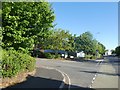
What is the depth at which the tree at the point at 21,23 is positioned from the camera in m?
19.9

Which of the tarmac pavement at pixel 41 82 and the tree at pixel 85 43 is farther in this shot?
the tree at pixel 85 43

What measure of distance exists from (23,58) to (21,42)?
3.22m

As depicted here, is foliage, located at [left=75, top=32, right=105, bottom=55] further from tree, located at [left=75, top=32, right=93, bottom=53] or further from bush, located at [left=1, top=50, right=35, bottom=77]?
bush, located at [left=1, top=50, right=35, bottom=77]

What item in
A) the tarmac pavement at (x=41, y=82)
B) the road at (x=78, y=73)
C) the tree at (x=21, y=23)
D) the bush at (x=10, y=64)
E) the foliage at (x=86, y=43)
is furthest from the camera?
the foliage at (x=86, y=43)

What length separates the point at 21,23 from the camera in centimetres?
2070

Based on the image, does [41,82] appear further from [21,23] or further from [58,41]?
[58,41]

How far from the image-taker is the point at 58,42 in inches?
2643

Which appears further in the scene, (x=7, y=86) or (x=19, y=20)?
(x=19, y=20)

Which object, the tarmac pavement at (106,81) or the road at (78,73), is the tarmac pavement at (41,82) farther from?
the tarmac pavement at (106,81)

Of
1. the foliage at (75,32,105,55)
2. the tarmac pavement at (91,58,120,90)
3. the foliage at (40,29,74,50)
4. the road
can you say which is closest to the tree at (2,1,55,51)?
the road

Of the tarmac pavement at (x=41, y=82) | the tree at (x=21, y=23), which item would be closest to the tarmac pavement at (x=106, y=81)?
the tarmac pavement at (x=41, y=82)

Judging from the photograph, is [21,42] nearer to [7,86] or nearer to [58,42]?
[7,86]

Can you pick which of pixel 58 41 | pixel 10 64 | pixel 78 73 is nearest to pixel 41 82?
pixel 10 64

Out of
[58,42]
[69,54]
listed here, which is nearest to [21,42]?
[58,42]
